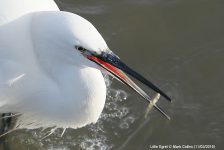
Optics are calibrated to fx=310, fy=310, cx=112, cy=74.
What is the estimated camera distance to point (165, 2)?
4152 mm

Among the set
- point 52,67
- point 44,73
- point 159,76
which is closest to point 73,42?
point 52,67

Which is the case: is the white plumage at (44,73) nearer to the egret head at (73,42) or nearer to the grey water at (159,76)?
the egret head at (73,42)

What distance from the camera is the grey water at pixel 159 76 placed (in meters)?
3.13

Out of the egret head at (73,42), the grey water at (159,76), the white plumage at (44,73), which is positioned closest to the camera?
the egret head at (73,42)

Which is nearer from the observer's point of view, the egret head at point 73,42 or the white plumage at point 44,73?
the egret head at point 73,42

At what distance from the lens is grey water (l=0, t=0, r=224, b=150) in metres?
3.13

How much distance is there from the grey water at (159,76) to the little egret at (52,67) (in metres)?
0.69

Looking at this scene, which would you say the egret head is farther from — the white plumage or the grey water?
the grey water

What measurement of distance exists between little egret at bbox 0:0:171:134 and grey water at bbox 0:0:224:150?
689 millimetres

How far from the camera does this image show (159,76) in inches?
140

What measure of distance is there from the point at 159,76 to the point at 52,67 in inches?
64.3

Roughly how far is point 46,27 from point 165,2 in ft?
8.07

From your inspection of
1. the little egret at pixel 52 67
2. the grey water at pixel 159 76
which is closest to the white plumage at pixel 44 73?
the little egret at pixel 52 67

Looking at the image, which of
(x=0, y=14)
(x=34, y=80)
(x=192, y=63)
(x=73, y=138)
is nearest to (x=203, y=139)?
(x=192, y=63)
